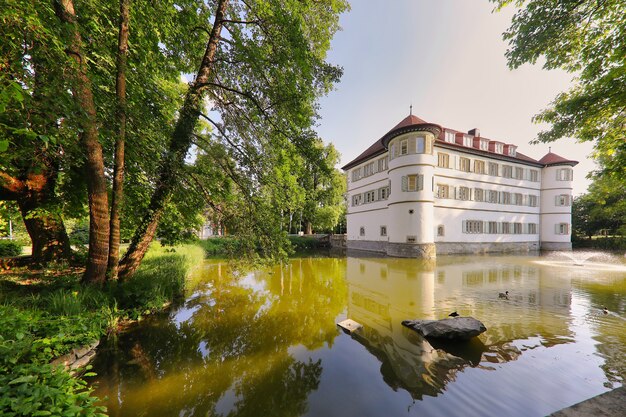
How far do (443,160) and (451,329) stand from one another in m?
21.2

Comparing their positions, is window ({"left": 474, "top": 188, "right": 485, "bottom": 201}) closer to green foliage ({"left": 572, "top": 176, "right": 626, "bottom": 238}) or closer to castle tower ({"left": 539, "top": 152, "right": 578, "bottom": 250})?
castle tower ({"left": 539, "top": 152, "right": 578, "bottom": 250})

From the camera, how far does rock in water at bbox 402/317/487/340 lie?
18.9 ft

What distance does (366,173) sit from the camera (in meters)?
28.0

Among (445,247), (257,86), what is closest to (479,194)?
(445,247)

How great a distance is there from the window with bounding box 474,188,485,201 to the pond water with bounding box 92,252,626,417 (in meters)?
16.7

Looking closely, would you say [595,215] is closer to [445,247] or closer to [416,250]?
[445,247]

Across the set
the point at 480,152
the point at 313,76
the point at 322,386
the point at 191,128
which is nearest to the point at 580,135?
the point at 313,76

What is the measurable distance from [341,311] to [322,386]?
12.5ft

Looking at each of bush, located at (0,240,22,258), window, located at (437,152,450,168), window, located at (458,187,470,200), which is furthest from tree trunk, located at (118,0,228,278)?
window, located at (458,187,470,200)

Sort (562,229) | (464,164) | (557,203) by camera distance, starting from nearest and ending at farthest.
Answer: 1. (464,164)
2. (557,203)
3. (562,229)

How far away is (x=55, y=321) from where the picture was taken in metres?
4.19

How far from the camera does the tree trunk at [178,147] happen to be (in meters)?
6.79

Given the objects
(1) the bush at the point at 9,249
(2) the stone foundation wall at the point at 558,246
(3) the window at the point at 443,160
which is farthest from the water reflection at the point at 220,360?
(2) the stone foundation wall at the point at 558,246

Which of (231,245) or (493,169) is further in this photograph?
(493,169)
